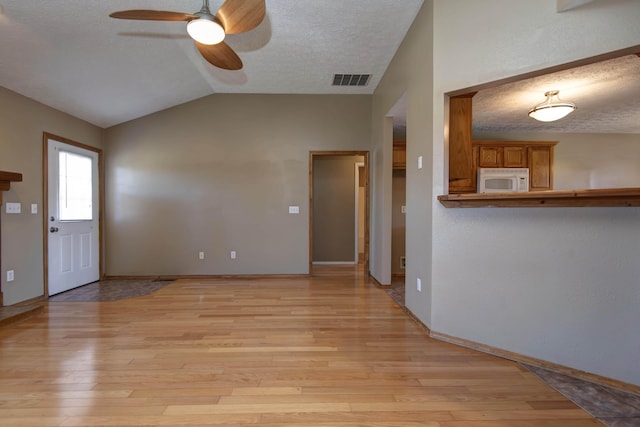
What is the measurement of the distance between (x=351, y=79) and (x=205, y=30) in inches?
104

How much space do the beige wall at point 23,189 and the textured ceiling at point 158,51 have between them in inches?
7.8

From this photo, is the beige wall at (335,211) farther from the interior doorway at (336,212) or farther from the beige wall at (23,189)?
the beige wall at (23,189)

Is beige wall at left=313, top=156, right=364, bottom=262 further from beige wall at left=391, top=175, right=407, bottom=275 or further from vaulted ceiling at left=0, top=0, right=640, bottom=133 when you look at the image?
vaulted ceiling at left=0, top=0, right=640, bottom=133

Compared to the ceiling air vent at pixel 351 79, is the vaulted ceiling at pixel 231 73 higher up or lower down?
lower down

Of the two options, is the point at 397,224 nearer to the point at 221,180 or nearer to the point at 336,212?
the point at 336,212

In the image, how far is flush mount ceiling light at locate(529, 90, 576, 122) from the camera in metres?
3.48

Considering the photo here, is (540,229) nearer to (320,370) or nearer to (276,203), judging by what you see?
(320,370)

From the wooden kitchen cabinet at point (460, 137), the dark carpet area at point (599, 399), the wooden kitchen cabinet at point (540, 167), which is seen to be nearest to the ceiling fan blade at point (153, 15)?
the wooden kitchen cabinet at point (460, 137)

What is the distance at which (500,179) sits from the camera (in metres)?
4.82

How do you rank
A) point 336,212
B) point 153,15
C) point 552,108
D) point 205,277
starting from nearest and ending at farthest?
point 153,15
point 552,108
point 205,277
point 336,212

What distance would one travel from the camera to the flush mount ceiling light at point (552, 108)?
3482 millimetres

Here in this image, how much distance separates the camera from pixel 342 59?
373 centimetres

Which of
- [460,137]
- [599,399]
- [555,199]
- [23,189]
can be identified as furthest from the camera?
[23,189]

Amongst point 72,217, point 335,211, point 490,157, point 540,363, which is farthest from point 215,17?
point 490,157
